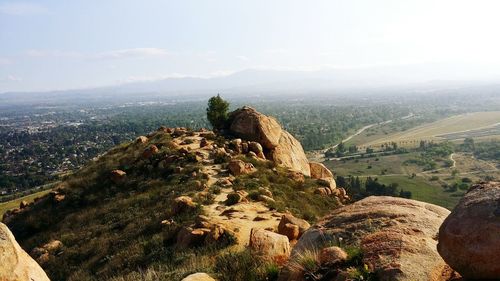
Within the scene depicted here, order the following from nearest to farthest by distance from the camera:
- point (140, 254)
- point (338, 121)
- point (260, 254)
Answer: point (260, 254) → point (140, 254) → point (338, 121)

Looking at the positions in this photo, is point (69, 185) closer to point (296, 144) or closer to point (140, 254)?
point (140, 254)

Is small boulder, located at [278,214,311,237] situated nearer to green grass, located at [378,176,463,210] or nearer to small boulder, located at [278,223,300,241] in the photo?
small boulder, located at [278,223,300,241]

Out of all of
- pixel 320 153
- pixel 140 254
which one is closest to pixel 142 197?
pixel 140 254

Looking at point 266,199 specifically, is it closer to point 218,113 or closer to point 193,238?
point 193,238

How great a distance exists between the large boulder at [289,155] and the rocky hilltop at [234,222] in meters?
0.12

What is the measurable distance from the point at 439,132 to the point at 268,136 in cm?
12571

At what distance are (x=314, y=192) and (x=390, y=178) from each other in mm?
63340

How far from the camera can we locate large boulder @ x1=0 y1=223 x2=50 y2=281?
635cm

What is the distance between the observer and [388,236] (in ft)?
21.6

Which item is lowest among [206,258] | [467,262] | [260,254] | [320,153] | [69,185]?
[320,153]

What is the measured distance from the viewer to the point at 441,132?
453ft

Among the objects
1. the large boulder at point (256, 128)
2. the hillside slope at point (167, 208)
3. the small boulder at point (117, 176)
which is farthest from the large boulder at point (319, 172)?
the small boulder at point (117, 176)

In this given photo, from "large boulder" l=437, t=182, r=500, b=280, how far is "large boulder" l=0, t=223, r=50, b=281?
6.57 m

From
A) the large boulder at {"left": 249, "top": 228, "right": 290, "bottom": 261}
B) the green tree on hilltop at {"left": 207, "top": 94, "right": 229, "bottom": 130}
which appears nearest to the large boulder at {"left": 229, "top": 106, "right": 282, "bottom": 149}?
the green tree on hilltop at {"left": 207, "top": 94, "right": 229, "bottom": 130}
